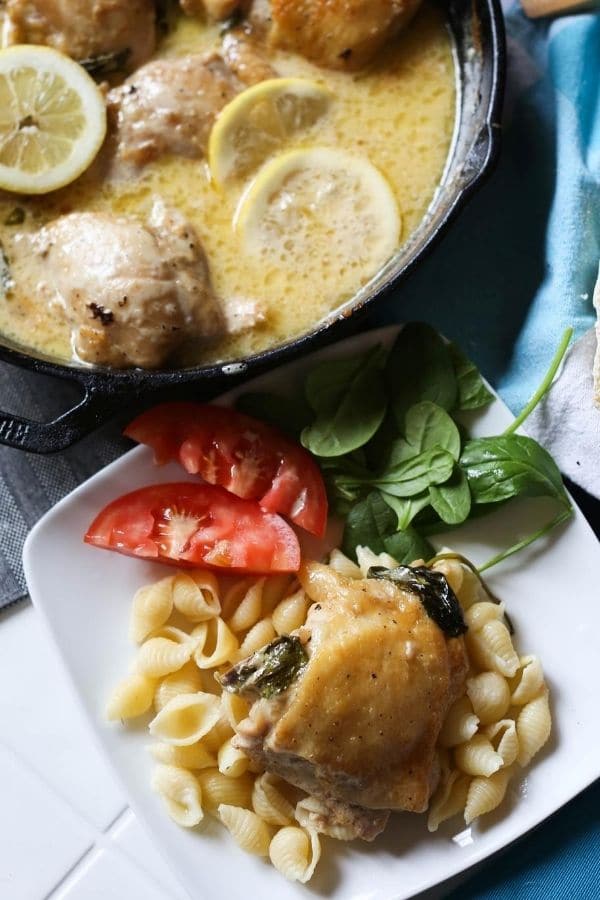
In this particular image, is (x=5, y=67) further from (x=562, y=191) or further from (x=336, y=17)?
(x=562, y=191)

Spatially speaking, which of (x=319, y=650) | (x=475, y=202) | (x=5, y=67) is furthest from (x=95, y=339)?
(x=475, y=202)

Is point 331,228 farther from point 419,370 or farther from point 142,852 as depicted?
point 142,852

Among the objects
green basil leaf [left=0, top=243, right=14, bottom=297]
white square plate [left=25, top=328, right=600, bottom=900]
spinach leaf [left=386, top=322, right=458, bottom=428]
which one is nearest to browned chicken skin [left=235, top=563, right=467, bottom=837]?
white square plate [left=25, top=328, right=600, bottom=900]

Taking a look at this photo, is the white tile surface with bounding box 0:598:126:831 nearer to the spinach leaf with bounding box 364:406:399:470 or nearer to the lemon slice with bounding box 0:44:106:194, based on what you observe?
the spinach leaf with bounding box 364:406:399:470

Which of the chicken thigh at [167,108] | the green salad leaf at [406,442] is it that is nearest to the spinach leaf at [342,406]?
the green salad leaf at [406,442]

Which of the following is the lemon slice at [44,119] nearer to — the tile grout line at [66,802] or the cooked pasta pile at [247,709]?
the cooked pasta pile at [247,709]

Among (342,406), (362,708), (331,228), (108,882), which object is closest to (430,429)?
(342,406)
